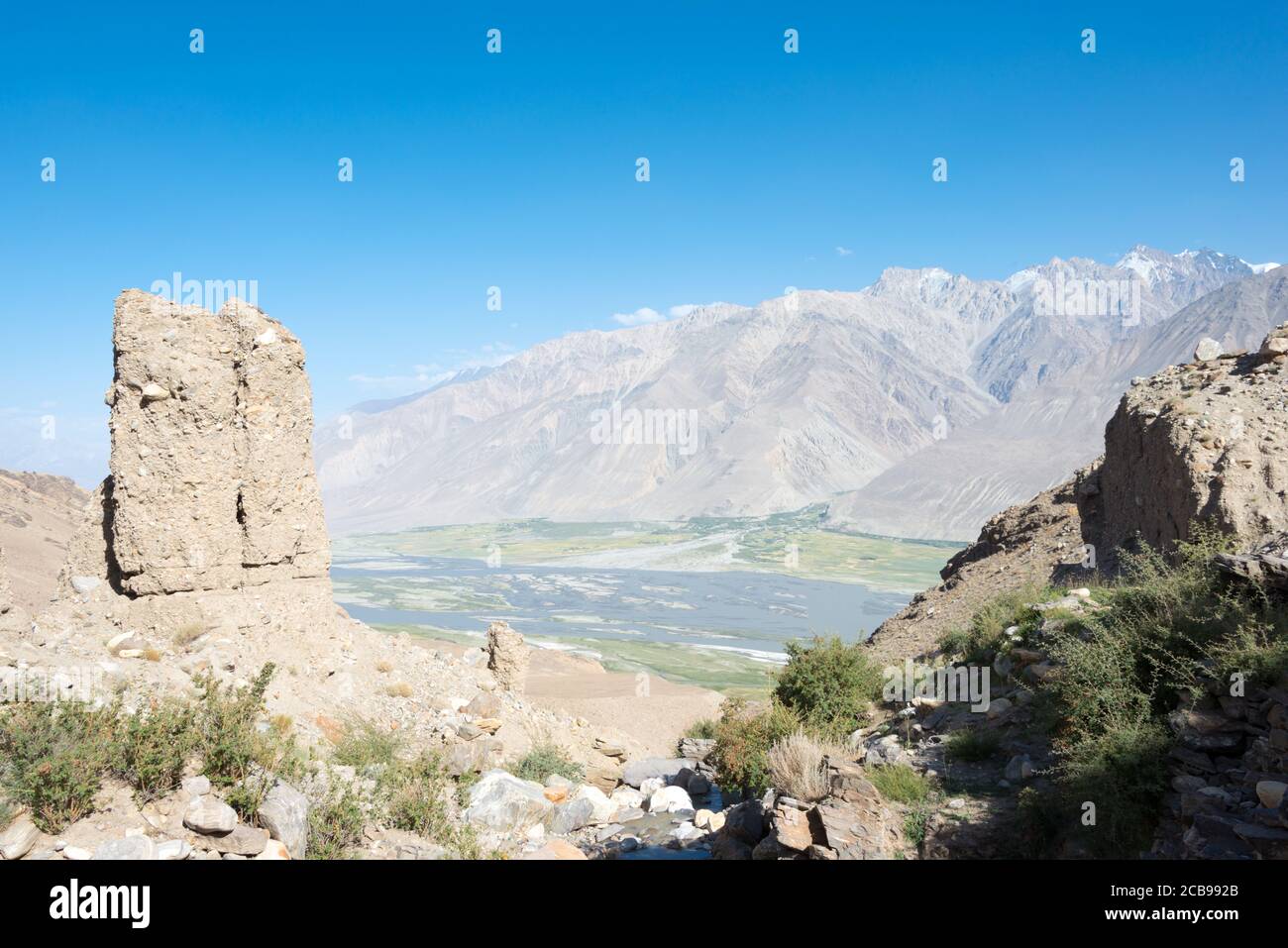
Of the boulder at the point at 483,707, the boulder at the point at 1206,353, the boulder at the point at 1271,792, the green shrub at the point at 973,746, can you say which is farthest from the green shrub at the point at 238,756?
the boulder at the point at 1206,353

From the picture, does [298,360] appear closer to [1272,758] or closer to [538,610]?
[1272,758]

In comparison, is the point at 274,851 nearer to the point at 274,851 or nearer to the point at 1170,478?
the point at 274,851

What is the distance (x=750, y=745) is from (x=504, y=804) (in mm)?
4511

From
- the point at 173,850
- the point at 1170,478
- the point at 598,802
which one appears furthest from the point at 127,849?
the point at 1170,478

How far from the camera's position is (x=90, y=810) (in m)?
7.45

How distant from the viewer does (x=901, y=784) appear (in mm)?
8984

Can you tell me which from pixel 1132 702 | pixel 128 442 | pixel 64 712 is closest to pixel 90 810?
pixel 64 712

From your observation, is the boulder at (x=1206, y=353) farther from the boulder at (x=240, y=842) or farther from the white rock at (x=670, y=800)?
the boulder at (x=240, y=842)

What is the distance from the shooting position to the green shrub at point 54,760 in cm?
716

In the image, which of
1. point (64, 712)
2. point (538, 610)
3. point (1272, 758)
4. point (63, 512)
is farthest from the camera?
point (538, 610)

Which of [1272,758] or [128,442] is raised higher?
[128,442]
